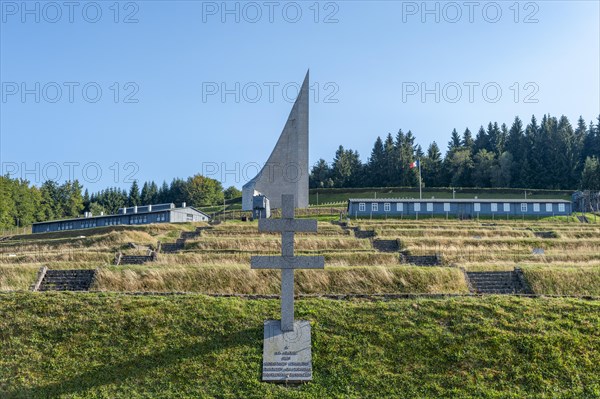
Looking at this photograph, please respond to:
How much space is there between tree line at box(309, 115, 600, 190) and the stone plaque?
68.0 metres

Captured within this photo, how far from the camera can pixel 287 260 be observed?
1498 centimetres

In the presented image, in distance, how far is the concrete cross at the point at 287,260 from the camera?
48.1 feet

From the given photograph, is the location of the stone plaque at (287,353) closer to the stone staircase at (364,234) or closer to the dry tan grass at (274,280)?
the dry tan grass at (274,280)

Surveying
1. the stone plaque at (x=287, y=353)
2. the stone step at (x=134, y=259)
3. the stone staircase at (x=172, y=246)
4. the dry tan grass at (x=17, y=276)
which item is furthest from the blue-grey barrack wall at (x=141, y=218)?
the stone plaque at (x=287, y=353)

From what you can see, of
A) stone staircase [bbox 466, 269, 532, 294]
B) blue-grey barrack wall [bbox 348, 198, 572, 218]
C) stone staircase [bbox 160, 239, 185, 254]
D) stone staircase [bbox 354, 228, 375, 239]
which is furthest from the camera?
blue-grey barrack wall [bbox 348, 198, 572, 218]

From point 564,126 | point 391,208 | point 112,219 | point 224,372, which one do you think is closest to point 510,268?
point 224,372

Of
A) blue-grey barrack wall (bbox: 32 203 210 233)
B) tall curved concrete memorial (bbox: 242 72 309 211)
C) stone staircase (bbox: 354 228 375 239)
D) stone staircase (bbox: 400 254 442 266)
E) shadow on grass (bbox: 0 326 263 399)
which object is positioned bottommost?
shadow on grass (bbox: 0 326 263 399)

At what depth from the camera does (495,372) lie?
523 inches

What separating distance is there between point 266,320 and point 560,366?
6.91m

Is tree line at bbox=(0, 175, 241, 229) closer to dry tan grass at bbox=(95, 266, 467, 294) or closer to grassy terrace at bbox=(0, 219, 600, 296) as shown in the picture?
grassy terrace at bbox=(0, 219, 600, 296)

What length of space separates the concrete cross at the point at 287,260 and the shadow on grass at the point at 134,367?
3.07ft

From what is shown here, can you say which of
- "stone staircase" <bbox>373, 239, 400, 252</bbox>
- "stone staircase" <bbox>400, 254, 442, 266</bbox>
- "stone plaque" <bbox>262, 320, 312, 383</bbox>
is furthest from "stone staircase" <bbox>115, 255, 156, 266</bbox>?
"stone plaque" <bbox>262, 320, 312, 383</bbox>

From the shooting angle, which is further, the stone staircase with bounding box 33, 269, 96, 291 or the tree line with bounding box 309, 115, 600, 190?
the tree line with bounding box 309, 115, 600, 190

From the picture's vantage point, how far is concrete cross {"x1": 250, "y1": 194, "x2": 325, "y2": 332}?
1465cm
